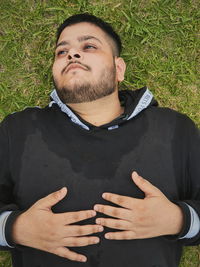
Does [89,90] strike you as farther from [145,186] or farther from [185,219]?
[185,219]

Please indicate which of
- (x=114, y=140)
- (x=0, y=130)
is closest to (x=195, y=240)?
(x=114, y=140)

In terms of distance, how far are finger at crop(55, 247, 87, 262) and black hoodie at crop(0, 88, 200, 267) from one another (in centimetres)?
6

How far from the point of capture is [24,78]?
11.0 feet

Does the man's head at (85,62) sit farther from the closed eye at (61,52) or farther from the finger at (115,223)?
the finger at (115,223)

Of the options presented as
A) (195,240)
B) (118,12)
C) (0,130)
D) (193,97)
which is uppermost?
(118,12)

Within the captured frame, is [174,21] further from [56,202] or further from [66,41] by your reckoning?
[56,202]

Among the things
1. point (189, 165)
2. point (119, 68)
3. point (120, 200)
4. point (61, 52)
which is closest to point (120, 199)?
point (120, 200)

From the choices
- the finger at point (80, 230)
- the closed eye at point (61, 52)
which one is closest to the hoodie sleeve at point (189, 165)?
the finger at point (80, 230)

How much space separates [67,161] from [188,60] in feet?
5.68

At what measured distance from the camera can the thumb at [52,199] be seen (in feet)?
7.50

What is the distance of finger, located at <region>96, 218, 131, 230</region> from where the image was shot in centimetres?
229

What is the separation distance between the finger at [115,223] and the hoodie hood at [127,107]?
2.24ft

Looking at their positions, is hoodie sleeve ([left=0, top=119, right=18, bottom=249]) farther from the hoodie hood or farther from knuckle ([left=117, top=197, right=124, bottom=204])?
knuckle ([left=117, top=197, right=124, bottom=204])

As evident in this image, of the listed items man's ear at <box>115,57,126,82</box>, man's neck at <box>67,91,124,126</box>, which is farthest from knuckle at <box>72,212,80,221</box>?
man's ear at <box>115,57,126,82</box>
